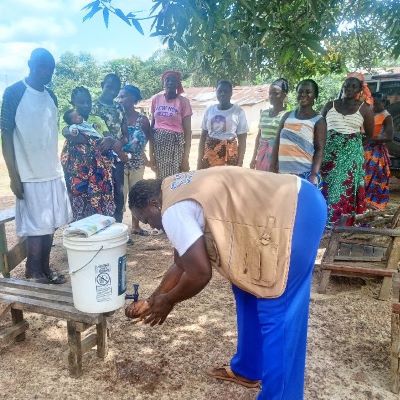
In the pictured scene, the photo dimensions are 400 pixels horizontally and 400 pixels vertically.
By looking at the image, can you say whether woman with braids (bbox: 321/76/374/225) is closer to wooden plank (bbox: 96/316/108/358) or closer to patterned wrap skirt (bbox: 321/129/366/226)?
patterned wrap skirt (bbox: 321/129/366/226)

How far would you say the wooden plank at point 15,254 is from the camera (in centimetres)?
337

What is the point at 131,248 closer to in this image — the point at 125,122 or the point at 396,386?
the point at 125,122

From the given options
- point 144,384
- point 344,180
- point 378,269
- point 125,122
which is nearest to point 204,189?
point 144,384

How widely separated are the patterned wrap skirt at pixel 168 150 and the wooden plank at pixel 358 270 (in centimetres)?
201

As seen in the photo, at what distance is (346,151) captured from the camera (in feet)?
13.7

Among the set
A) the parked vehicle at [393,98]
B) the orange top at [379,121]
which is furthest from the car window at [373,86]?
the orange top at [379,121]

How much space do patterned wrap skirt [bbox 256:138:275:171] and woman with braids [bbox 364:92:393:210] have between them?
1.20 m

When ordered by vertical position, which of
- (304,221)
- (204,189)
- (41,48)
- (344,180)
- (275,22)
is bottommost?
(344,180)

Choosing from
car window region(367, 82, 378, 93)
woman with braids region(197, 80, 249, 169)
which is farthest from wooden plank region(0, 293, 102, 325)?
car window region(367, 82, 378, 93)

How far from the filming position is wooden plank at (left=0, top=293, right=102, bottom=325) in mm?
2223

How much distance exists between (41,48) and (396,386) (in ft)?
9.91

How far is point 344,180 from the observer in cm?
430

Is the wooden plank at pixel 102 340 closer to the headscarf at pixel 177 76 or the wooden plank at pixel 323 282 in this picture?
the wooden plank at pixel 323 282

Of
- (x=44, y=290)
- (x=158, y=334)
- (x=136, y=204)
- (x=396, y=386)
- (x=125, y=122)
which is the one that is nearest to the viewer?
(x=136, y=204)
